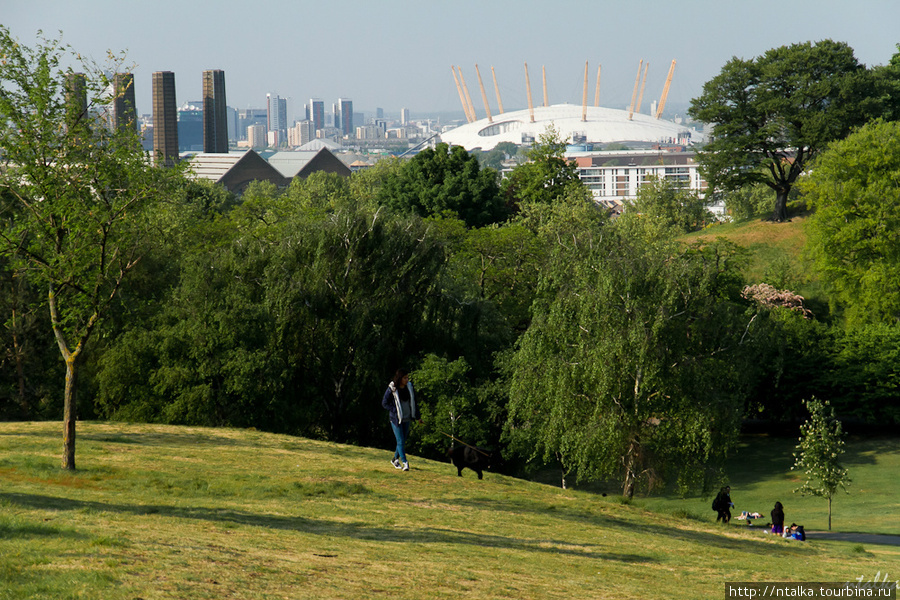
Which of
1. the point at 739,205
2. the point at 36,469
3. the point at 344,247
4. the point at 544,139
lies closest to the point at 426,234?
the point at 344,247

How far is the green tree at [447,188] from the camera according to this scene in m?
63.2

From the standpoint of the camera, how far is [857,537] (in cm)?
2342

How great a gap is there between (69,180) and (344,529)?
8701mm

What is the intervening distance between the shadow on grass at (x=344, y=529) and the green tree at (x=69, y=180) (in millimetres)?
3955

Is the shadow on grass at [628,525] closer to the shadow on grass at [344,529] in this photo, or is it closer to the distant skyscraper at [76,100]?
the shadow on grass at [344,529]

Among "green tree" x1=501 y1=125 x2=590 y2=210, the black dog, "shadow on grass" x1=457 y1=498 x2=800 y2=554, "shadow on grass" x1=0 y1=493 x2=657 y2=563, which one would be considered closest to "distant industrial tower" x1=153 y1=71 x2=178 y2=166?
"green tree" x1=501 y1=125 x2=590 y2=210

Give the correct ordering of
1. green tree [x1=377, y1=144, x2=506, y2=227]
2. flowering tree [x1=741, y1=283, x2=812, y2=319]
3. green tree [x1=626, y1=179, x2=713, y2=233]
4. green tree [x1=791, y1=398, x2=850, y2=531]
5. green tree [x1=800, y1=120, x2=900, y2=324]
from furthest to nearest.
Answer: green tree [x1=626, y1=179, x2=713, y2=233]
green tree [x1=377, y1=144, x2=506, y2=227]
flowering tree [x1=741, y1=283, x2=812, y2=319]
green tree [x1=800, y1=120, x2=900, y2=324]
green tree [x1=791, y1=398, x2=850, y2=531]

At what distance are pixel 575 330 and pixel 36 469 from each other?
17049 millimetres

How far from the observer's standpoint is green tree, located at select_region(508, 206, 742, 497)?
86.3ft

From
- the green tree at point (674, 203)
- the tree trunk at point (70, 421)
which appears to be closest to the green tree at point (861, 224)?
the green tree at point (674, 203)

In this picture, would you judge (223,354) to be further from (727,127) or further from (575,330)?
(727,127)

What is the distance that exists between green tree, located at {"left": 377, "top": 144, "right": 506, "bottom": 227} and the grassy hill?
44244 millimetres

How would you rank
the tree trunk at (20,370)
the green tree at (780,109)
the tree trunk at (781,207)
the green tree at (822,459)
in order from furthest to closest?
the tree trunk at (781,207) → the green tree at (780,109) → the tree trunk at (20,370) → the green tree at (822,459)

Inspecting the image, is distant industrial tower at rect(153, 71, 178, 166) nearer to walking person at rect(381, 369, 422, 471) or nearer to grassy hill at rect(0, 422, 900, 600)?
grassy hill at rect(0, 422, 900, 600)
